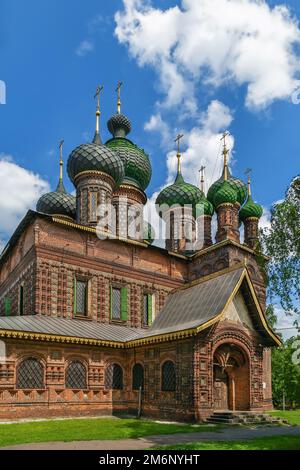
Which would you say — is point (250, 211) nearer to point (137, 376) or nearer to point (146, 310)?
point (146, 310)

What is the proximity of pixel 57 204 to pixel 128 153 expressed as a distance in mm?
5504

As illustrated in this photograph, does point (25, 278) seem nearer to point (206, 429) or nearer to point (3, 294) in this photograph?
point (3, 294)

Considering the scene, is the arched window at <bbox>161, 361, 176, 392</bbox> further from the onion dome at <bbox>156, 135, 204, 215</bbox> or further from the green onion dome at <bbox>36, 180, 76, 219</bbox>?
the onion dome at <bbox>156, 135, 204, 215</bbox>

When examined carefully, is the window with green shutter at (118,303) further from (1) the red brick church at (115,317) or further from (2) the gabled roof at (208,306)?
(2) the gabled roof at (208,306)

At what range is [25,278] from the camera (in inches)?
821

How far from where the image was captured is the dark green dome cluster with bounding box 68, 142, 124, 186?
24.2m

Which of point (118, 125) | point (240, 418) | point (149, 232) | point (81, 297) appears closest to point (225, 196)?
point (149, 232)

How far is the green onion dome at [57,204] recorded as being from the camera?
92.3 ft

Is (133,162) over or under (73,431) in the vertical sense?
over

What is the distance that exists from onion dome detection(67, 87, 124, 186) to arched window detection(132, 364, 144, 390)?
34.6 ft

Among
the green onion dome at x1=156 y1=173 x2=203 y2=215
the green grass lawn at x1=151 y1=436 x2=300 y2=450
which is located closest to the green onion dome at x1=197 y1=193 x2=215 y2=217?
the green onion dome at x1=156 y1=173 x2=203 y2=215

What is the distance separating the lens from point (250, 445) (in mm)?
9977

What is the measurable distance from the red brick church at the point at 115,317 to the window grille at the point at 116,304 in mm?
47

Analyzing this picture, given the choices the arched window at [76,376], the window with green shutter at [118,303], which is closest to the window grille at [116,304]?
the window with green shutter at [118,303]
